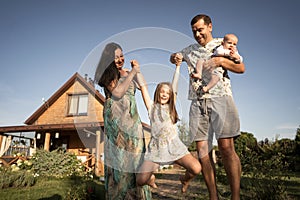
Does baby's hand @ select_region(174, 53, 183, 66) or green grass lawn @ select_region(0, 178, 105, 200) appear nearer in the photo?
baby's hand @ select_region(174, 53, 183, 66)

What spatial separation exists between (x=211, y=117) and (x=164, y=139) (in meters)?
0.44

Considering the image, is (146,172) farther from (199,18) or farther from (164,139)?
(199,18)

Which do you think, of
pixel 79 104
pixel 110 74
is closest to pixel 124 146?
pixel 110 74

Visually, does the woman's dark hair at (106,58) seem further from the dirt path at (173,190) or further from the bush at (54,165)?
the bush at (54,165)

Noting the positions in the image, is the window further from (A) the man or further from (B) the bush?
(A) the man

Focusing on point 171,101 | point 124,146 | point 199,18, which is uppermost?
point 199,18

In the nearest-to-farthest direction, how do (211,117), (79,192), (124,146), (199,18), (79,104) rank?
(211,117), (199,18), (124,146), (79,192), (79,104)

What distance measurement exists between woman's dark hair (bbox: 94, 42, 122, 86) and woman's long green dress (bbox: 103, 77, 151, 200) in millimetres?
282

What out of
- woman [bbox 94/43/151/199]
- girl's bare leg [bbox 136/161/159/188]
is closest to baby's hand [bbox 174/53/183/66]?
woman [bbox 94/43/151/199]

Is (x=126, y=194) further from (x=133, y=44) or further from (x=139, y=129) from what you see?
(x=133, y=44)

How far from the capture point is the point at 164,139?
2.00 m

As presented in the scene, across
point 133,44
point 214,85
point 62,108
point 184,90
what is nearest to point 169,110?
point 184,90

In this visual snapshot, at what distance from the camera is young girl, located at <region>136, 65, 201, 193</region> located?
1.84 metres

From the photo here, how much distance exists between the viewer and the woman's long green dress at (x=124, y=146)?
250cm
